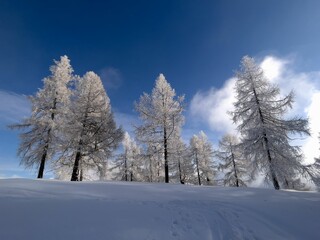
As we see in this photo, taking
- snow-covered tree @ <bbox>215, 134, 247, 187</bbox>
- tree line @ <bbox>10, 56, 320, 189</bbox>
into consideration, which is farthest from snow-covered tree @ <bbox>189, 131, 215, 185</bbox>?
tree line @ <bbox>10, 56, 320, 189</bbox>

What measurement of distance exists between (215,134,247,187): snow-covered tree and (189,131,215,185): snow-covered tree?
1990 millimetres

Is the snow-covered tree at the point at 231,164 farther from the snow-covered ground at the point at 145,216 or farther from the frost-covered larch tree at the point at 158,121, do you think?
the snow-covered ground at the point at 145,216

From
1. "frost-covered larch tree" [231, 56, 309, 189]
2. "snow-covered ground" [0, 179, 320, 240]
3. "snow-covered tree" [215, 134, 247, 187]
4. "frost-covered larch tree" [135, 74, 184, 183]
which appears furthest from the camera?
"snow-covered tree" [215, 134, 247, 187]

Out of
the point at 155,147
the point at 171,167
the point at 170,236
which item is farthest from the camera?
the point at 171,167

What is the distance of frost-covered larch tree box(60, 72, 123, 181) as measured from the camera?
15805 mm

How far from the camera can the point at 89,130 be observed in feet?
54.9

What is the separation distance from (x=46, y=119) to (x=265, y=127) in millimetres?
17927

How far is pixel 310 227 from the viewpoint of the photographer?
5.56 meters

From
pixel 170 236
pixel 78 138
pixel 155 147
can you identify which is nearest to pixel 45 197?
pixel 170 236

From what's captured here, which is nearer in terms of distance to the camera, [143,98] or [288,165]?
[288,165]

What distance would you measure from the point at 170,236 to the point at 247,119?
13.9 meters

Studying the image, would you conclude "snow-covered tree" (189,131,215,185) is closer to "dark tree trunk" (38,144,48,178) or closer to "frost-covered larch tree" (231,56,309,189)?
"frost-covered larch tree" (231,56,309,189)

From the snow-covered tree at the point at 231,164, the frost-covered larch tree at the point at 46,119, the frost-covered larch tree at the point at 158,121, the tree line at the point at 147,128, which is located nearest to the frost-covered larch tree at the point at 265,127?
the tree line at the point at 147,128

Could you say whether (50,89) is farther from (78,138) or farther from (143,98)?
(143,98)
